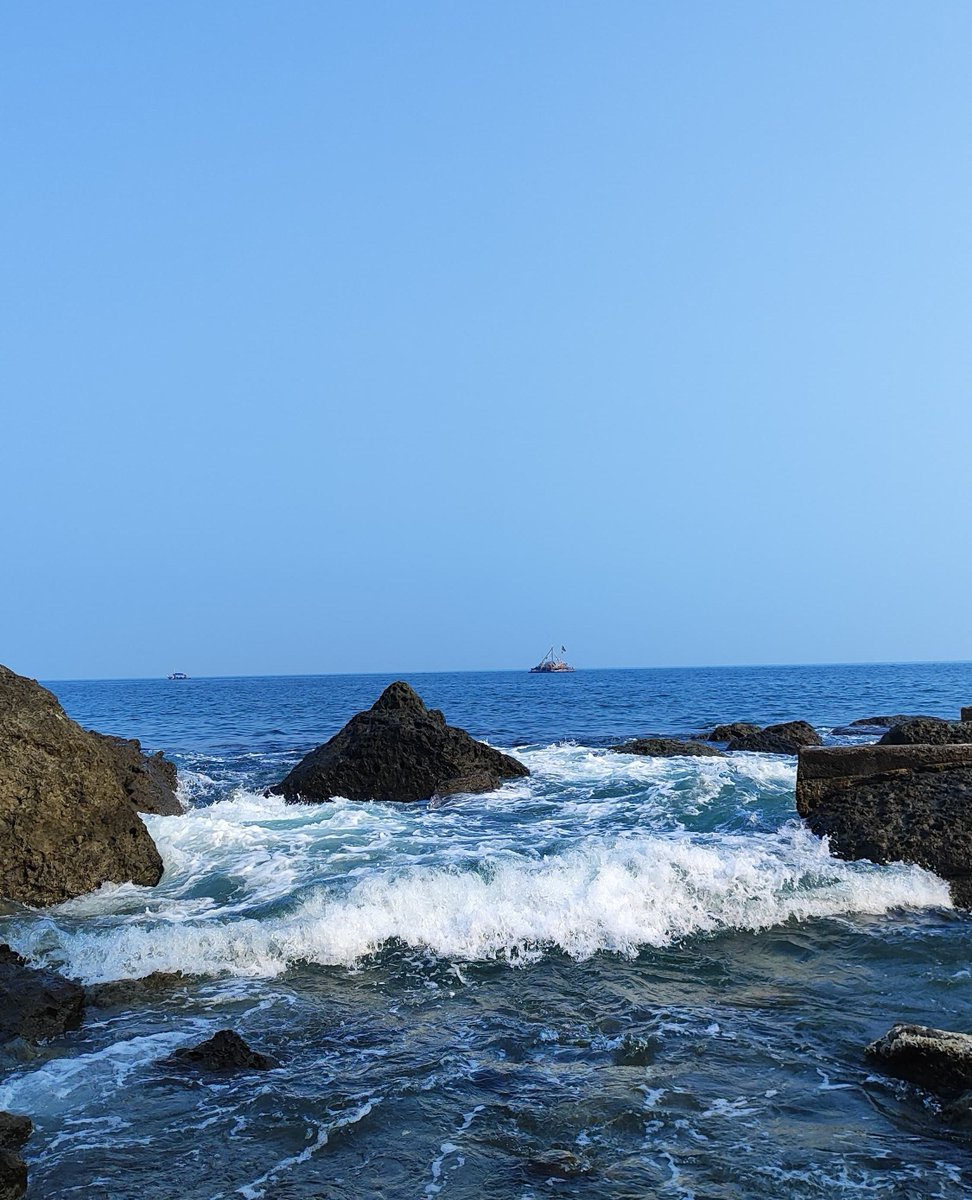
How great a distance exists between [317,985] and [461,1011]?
1.22 metres

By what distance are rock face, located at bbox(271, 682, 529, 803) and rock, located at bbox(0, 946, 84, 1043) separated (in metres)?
8.63

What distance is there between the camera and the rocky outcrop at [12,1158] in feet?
13.2

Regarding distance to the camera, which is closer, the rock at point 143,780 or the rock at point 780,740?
the rock at point 143,780

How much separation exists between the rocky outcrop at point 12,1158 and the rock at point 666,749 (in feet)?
53.9

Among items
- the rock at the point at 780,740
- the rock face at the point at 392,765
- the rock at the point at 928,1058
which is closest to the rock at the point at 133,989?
the rock at the point at 928,1058

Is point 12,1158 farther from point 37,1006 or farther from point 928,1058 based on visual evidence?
point 928,1058

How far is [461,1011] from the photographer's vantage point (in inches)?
250

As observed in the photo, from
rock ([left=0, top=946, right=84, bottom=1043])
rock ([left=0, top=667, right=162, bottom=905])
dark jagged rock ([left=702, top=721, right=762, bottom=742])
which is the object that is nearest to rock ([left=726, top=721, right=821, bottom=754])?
dark jagged rock ([left=702, top=721, right=762, bottom=742])

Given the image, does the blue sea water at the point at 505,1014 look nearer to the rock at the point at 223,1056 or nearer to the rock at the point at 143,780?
the rock at the point at 223,1056

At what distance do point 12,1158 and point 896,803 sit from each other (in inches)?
339

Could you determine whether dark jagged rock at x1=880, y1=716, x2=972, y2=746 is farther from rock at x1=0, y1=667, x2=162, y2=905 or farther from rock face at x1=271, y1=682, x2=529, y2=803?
rock at x1=0, y1=667, x2=162, y2=905

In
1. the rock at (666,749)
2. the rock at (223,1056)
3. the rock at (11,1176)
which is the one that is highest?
the rock at (11,1176)

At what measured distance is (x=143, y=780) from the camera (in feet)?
46.6

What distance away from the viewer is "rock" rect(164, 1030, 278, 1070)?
5.39 m
